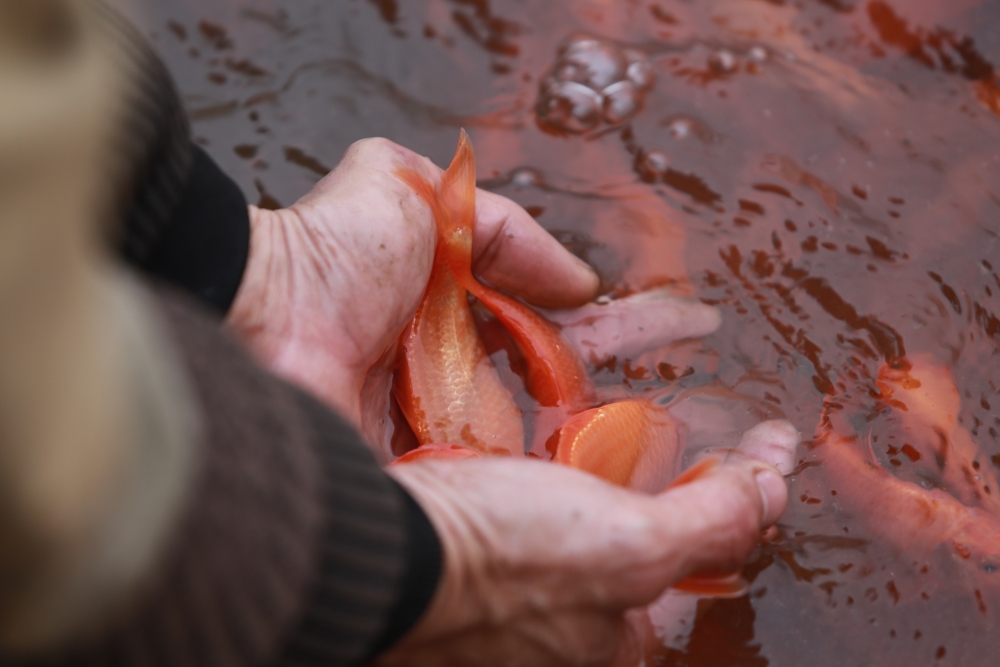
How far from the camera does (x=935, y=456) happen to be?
1378 mm

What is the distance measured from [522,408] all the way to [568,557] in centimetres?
58

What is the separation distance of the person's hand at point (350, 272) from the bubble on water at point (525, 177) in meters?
0.32

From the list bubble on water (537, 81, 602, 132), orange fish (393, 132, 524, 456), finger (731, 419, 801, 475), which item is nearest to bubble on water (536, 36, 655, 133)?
bubble on water (537, 81, 602, 132)

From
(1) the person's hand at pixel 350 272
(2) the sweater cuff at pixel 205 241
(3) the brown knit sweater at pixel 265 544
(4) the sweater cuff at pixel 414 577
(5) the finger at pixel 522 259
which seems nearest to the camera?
(3) the brown knit sweater at pixel 265 544

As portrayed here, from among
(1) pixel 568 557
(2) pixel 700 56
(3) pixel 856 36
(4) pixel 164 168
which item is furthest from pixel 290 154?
(3) pixel 856 36

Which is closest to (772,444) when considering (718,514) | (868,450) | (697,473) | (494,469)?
(868,450)

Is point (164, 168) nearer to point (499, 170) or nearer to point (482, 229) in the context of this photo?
point (482, 229)

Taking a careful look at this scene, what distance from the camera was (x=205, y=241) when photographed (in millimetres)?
1158

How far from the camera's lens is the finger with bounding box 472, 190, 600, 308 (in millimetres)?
1452

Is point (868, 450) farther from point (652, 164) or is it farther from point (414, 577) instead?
point (414, 577)

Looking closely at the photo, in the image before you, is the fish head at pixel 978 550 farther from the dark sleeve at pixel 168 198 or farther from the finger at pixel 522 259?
the dark sleeve at pixel 168 198

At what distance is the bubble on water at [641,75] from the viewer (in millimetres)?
1878

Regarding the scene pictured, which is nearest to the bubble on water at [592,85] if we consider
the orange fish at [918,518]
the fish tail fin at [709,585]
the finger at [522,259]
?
the finger at [522,259]

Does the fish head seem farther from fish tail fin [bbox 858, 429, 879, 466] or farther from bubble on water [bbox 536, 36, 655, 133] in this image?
bubble on water [bbox 536, 36, 655, 133]
